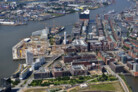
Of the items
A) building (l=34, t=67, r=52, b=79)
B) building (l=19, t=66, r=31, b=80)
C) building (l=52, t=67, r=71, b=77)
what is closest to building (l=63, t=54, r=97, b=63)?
building (l=52, t=67, r=71, b=77)

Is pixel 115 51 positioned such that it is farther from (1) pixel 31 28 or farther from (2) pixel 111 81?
(1) pixel 31 28

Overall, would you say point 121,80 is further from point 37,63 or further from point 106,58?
point 37,63

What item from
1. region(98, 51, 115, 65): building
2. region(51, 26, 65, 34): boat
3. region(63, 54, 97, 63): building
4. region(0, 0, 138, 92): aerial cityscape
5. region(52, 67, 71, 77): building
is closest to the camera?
region(0, 0, 138, 92): aerial cityscape

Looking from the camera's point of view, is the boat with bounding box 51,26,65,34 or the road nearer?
the road

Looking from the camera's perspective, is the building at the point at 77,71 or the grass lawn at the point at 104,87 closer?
the grass lawn at the point at 104,87

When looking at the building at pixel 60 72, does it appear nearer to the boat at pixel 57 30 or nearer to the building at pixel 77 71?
the building at pixel 77 71

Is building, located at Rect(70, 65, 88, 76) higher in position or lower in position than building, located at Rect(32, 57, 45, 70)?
lower

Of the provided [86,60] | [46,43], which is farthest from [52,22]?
[86,60]

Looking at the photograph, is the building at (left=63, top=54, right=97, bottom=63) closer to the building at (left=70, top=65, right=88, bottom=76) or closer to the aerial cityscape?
the aerial cityscape

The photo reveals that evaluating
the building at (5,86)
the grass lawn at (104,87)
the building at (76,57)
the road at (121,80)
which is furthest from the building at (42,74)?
the road at (121,80)
